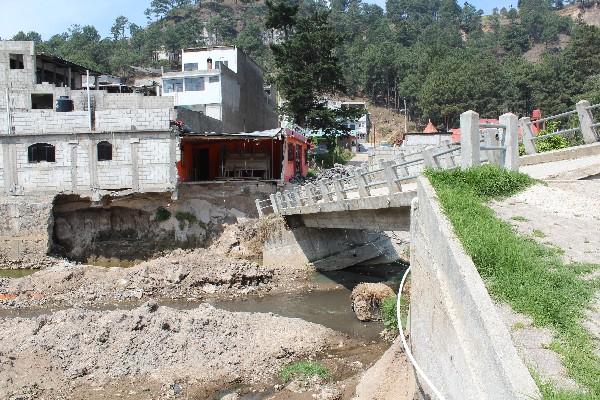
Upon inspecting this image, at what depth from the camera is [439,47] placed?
93.8 m

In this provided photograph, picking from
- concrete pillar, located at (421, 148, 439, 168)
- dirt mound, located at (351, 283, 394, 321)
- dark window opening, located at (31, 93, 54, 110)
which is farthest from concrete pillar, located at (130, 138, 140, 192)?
concrete pillar, located at (421, 148, 439, 168)

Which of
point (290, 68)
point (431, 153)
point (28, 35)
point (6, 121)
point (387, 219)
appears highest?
point (28, 35)

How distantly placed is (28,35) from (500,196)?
6288 inches

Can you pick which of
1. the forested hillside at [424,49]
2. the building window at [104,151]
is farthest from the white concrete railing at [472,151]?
the forested hillside at [424,49]

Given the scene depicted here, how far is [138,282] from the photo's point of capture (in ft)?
76.8

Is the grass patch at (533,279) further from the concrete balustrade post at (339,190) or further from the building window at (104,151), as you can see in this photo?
the building window at (104,151)

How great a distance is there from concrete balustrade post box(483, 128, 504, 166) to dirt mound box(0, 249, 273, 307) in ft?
42.4

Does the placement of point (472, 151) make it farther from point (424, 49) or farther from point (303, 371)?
point (424, 49)

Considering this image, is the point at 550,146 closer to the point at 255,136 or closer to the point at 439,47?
the point at 255,136

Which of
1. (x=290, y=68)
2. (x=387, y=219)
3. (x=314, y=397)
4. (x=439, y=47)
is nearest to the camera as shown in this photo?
(x=314, y=397)

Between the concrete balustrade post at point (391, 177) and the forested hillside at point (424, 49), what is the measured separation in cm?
3547

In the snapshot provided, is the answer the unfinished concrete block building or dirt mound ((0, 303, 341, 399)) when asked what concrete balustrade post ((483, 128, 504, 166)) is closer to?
dirt mound ((0, 303, 341, 399))

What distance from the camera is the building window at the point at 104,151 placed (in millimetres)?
28109

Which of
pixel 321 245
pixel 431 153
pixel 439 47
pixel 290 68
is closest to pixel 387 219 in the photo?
pixel 431 153
